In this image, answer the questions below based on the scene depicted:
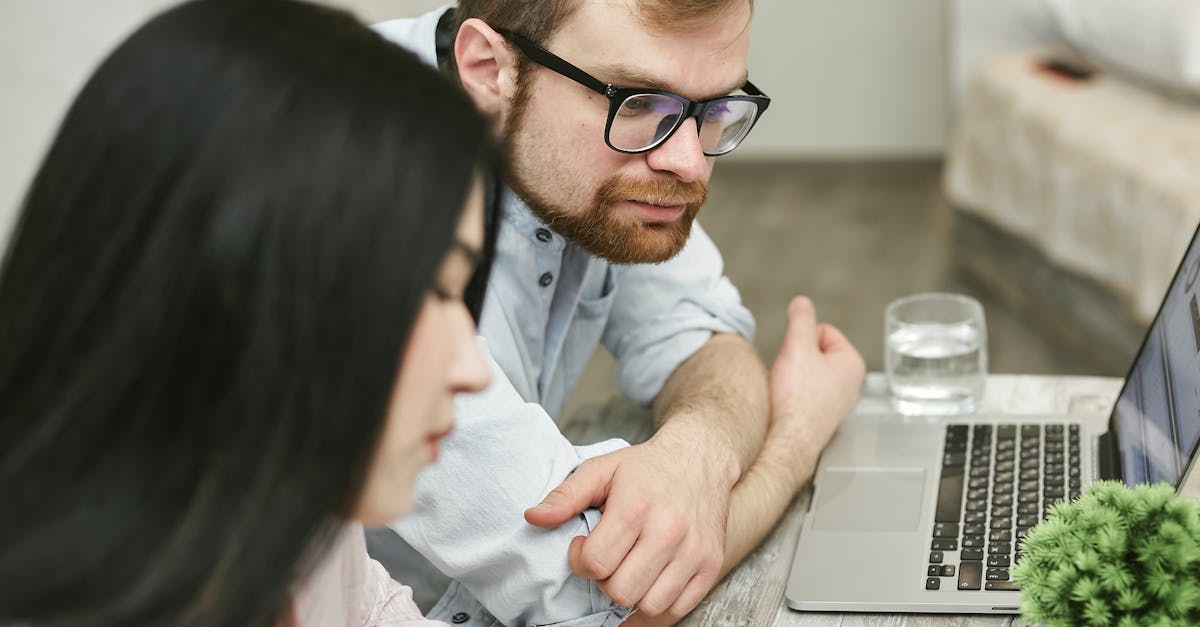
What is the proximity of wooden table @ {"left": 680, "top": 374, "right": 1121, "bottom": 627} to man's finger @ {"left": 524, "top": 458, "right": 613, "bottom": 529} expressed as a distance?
116mm

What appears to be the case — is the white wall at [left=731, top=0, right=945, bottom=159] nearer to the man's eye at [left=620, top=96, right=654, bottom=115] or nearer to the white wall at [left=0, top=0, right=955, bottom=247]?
the white wall at [left=0, top=0, right=955, bottom=247]

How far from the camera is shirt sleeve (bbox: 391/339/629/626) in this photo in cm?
98

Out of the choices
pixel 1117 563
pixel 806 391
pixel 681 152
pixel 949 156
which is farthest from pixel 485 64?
pixel 949 156

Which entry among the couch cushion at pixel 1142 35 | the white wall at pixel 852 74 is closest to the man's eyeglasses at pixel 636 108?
the couch cushion at pixel 1142 35

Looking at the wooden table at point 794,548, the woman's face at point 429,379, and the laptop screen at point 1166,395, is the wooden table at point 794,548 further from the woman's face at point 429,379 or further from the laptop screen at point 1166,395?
the woman's face at point 429,379

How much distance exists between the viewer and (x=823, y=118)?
405 cm

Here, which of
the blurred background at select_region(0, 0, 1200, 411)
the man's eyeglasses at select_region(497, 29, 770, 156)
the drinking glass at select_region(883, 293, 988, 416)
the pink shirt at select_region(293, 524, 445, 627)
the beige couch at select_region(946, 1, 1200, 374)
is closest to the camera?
the pink shirt at select_region(293, 524, 445, 627)

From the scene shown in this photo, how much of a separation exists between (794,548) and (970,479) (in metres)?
0.17

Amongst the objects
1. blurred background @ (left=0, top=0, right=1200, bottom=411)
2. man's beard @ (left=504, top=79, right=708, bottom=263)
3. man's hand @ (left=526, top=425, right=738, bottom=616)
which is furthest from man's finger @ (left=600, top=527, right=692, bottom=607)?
blurred background @ (left=0, top=0, right=1200, bottom=411)

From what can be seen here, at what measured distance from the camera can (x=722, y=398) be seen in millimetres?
1213

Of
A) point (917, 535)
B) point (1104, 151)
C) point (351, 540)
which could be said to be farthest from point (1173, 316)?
point (1104, 151)

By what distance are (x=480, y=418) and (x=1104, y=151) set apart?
167cm

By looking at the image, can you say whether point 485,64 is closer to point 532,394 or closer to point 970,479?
point 532,394

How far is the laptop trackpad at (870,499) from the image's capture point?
3.52 ft
